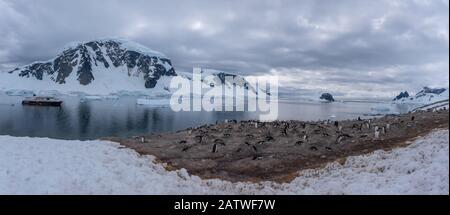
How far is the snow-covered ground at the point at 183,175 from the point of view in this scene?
12953 mm

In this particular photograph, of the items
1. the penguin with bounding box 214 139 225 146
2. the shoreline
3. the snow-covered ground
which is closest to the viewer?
the snow-covered ground

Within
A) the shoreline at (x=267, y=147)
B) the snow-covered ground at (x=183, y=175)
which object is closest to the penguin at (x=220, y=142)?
the shoreline at (x=267, y=147)

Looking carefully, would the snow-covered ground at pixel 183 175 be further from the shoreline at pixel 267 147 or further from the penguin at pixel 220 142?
the penguin at pixel 220 142

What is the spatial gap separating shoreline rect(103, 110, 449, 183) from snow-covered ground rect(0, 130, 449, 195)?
5.48 ft

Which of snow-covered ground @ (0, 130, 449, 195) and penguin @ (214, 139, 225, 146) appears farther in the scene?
penguin @ (214, 139, 225, 146)

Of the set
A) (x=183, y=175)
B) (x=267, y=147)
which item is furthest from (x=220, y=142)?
(x=183, y=175)

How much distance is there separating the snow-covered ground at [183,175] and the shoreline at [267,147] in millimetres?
1670

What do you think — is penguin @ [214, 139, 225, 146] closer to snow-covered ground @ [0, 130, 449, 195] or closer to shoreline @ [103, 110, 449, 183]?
shoreline @ [103, 110, 449, 183]

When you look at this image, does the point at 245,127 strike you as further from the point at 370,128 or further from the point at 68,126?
the point at 68,126

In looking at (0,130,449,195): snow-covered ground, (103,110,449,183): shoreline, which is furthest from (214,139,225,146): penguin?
(0,130,449,195): snow-covered ground

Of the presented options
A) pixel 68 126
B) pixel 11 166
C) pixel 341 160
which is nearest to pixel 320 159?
pixel 341 160

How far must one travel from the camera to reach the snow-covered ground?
13.0 meters
